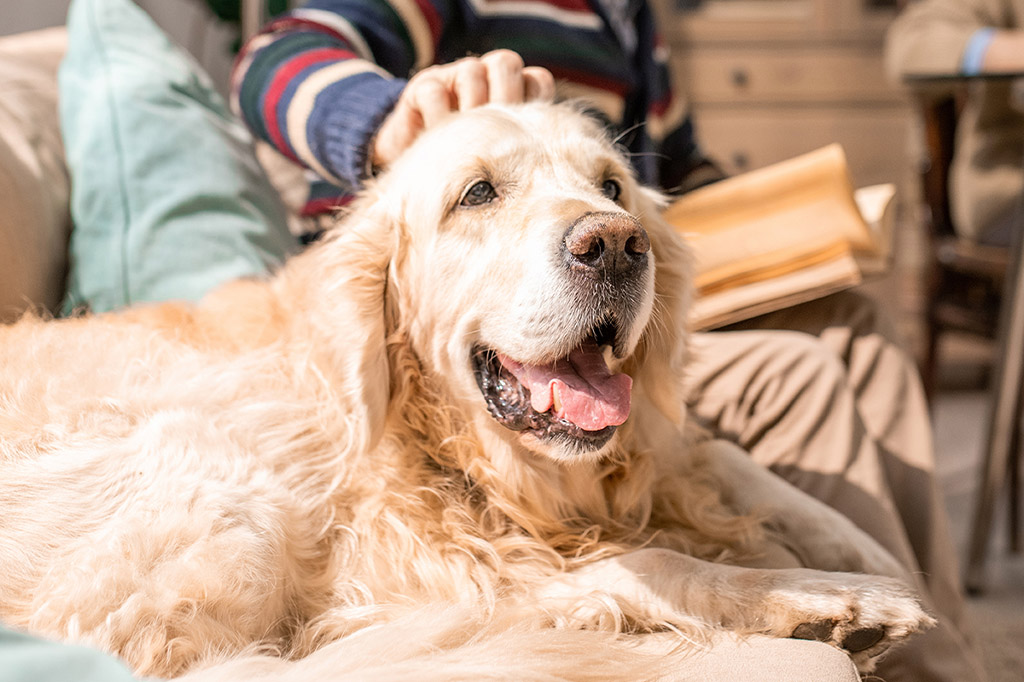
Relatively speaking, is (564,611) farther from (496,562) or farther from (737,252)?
(737,252)

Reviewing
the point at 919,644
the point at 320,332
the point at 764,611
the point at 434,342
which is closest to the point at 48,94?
the point at 320,332

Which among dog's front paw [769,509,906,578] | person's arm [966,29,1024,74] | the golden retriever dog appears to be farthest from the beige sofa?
person's arm [966,29,1024,74]

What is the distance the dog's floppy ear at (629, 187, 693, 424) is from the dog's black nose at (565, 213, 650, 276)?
0.17m

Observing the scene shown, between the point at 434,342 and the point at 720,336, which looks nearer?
the point at 434,342

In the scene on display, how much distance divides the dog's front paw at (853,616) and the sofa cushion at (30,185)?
1170mm

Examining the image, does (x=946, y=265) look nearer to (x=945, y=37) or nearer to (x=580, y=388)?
(x=945, y=37)

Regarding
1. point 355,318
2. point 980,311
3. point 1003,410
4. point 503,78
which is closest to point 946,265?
point 980,311

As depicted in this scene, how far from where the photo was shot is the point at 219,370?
3.80 feet

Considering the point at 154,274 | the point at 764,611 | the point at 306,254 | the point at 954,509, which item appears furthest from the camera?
the point at 954,509

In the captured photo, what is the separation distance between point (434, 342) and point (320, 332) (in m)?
0.16

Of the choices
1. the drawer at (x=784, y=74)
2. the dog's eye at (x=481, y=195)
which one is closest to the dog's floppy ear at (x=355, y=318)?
the dog's eye at (x=481, y=195)

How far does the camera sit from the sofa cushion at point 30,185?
1257 mm

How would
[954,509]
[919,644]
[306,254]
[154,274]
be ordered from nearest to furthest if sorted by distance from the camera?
[919,644] < [306,254] < [154,274] < [954,509]

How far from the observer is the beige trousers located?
1346mm
